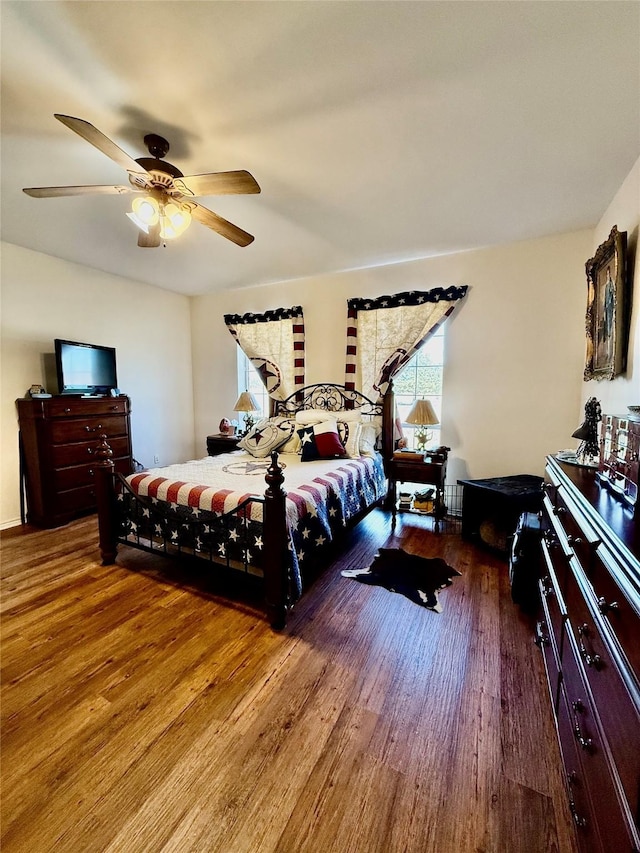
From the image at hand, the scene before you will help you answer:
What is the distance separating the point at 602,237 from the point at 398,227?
1.59 metres

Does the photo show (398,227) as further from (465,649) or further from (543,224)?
(465,649)

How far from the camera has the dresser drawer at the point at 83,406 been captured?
341 cm

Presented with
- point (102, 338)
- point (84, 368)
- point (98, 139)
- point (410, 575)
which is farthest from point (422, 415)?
point (102, 338)

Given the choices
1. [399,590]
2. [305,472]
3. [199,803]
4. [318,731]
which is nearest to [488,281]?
[305,472]

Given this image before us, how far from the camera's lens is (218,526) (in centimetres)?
220

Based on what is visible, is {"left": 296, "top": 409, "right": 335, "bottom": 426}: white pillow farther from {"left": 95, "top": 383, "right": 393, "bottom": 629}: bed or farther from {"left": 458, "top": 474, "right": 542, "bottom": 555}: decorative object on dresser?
{"left": 458, "top": 474, "right": 542, "bottom": 555}: decorative object on dresser

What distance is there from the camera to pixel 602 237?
2719 mm

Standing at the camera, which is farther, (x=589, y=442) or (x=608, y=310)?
(x=608, y=310)

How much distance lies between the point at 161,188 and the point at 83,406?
2.55 metres

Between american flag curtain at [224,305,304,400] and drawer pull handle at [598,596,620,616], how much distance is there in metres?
3.81

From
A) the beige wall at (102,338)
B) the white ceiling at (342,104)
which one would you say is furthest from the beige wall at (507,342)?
the beige wall at (102,338)

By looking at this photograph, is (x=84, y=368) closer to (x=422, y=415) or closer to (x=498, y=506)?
(x=422, y=415)

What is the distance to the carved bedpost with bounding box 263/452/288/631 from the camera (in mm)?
1906

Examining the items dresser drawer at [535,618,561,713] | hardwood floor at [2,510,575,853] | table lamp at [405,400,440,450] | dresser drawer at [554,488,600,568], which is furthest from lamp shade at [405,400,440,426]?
dresser drawer at [535,618,561,713]
